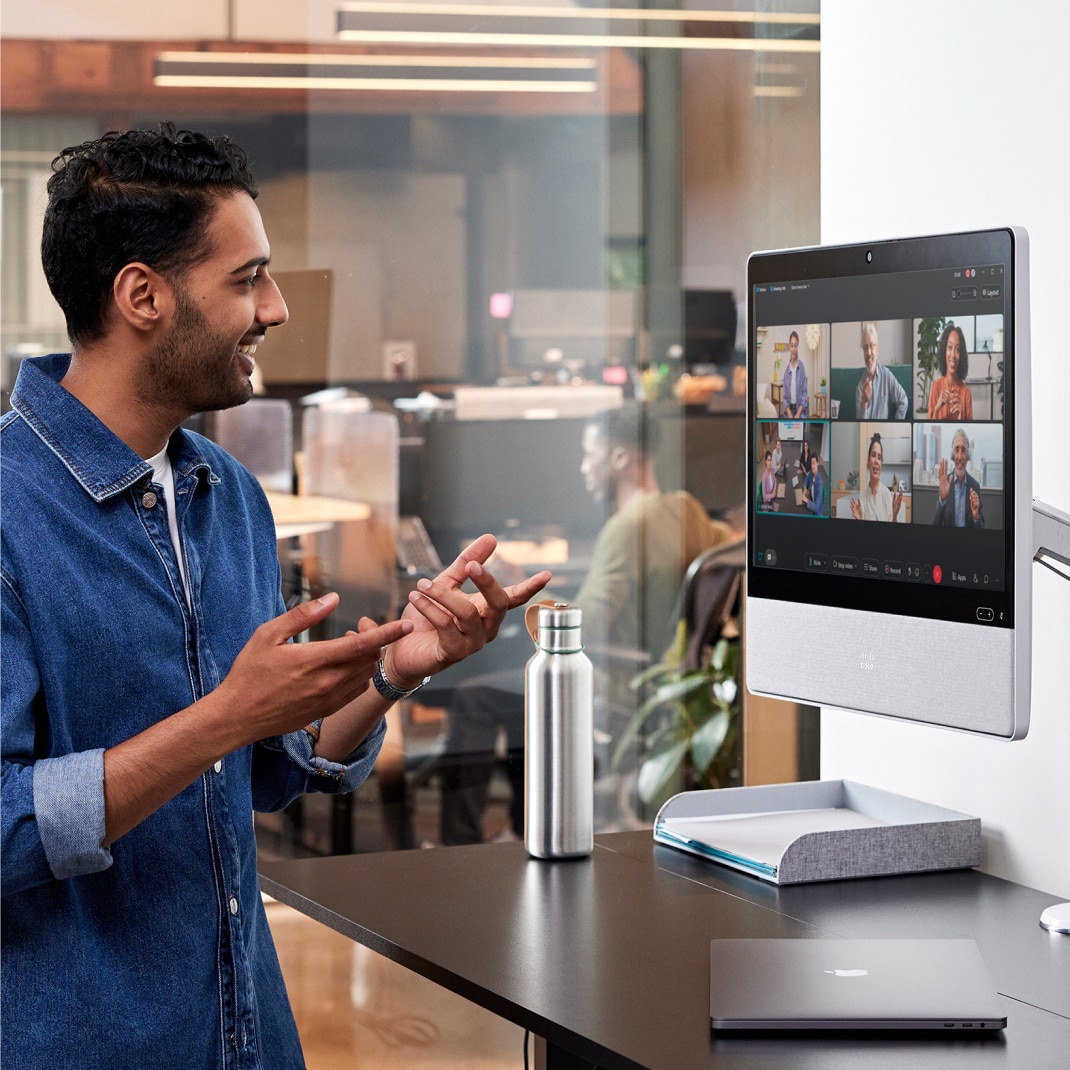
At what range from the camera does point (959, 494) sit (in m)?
1.51

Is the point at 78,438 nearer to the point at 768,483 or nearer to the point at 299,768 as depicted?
the point at 299,768

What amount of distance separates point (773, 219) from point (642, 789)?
1.30m

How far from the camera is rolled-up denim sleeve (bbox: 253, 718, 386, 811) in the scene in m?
1.58

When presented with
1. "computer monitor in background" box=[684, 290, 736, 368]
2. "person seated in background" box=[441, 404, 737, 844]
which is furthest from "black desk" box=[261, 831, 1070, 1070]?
"computer monitor in background" box=[684, 290, 736, 368]

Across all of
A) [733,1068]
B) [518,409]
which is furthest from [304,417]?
[733,1068]

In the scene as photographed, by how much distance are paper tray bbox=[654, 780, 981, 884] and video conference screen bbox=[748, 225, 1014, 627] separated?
0.96 feet

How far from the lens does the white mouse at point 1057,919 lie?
153cm

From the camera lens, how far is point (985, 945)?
148 cm

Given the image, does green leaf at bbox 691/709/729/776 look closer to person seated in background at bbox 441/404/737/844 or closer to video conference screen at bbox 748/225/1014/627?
person seated in background at bbox 441/404/737/844

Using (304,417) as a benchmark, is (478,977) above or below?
below

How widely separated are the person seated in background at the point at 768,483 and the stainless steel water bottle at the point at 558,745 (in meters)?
0.27

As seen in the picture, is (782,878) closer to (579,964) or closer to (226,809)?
(579,964)

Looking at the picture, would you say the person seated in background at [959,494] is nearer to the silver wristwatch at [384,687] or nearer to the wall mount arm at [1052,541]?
the wall mount arm at [1052,541]

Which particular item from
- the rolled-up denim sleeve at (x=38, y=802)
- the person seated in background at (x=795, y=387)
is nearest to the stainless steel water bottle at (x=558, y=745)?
the person seated in background at (x=795, y=387)
